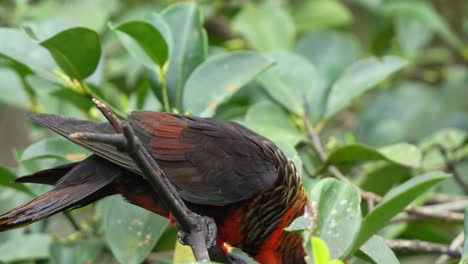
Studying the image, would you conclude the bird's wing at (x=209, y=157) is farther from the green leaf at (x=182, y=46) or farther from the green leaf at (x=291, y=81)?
the green leaf at (x=291, y=81)

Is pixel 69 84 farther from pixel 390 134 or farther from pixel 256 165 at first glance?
pixel 390 134

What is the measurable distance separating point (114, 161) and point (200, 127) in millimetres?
270

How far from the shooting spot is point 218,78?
234 cm

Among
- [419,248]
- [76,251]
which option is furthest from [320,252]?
[76,251]

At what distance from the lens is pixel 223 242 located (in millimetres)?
2139

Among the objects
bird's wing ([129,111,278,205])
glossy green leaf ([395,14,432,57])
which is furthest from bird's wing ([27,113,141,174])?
glossy green leaf ([395,14,432,57])

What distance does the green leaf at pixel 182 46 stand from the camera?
92.4 inches

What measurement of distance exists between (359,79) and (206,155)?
2.53 ft

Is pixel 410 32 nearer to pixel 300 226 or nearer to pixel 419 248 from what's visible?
pixel 419 248

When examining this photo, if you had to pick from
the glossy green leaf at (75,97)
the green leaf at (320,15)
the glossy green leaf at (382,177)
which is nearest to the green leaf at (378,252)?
the glossy green leaf at (382,177)

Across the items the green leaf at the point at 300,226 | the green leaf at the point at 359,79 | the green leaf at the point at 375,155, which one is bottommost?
the green leaf at the point at 375,155

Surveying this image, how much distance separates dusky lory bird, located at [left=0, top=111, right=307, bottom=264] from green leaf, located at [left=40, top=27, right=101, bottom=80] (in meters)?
0.22

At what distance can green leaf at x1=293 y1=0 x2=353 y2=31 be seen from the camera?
368 centimetres

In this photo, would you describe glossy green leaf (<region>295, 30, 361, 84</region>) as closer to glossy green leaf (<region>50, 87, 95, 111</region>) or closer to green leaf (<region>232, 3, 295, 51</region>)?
green leaf (<region>232, 3, 295, 51</region>)
